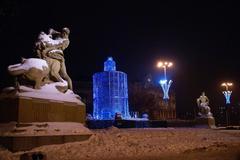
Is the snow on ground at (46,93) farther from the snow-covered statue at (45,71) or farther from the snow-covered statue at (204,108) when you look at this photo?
the snow-covered statue at (204,108)

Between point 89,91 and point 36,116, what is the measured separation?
48.2 meters

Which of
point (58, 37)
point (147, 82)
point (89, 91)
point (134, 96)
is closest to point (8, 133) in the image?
point (58, 37)

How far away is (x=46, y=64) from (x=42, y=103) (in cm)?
163

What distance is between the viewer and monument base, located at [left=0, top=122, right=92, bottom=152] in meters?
8.97

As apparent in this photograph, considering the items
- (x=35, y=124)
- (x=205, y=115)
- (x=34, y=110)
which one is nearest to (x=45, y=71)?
(x=34, y=110)

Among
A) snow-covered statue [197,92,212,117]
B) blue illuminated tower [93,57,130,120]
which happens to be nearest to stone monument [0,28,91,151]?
snow-covered statue [197,92,212,117]

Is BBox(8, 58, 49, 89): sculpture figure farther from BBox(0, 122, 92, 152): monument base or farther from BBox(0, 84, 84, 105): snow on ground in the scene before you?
BBox(0, 122, 92, 152): monument base

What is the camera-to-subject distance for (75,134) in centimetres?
1057

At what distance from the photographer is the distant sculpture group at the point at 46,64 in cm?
1079

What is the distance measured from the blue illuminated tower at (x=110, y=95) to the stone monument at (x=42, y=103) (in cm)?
2516

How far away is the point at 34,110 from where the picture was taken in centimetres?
1029

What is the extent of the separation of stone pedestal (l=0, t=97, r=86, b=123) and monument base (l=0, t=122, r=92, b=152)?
0.30m

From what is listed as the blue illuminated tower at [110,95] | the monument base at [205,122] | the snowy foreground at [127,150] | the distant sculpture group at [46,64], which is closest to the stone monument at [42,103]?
the distant sculpture group at [46,64]

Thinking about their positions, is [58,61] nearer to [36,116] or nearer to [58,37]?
[58,37]
